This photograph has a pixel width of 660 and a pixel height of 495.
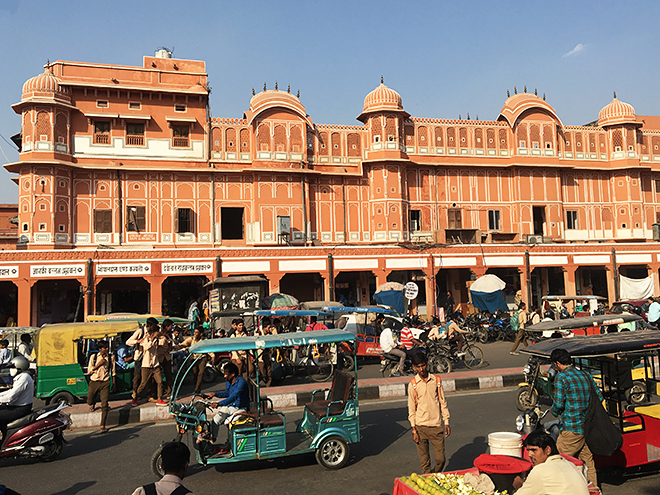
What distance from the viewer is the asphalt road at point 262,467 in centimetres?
605

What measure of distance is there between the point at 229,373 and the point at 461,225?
78.7 feet

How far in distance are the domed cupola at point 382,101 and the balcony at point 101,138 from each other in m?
13.3

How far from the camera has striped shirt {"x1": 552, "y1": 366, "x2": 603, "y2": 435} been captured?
5195mm

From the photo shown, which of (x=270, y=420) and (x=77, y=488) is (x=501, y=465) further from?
(x=77, y=488)

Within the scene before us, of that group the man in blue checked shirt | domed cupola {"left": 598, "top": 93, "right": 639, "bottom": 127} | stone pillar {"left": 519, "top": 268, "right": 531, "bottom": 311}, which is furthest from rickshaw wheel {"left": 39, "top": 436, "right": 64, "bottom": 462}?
domed cupola {"left": 598, "top": 93, "right": 639, "bottom": 127}

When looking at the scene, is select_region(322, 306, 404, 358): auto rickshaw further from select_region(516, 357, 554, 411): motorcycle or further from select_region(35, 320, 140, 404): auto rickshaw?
select_region(35, 320, 140, 404): auto rickshaw

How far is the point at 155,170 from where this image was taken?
25.5 meters

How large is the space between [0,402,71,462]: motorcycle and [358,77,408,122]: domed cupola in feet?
77.7

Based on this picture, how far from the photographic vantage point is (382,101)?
28156 mm

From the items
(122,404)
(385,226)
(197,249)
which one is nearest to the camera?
(122,404)

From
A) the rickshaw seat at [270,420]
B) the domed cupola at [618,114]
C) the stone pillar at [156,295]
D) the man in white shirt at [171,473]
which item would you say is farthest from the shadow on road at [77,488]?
the domed cupola at [618,114]

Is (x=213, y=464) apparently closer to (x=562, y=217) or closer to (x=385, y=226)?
(x=385, y=226)

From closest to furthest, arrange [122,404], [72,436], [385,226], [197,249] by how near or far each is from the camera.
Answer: [72,436] < [122,404] < [197,249] < [385,226]

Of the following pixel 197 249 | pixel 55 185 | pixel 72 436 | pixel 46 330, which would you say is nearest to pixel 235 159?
pixel 197 249
